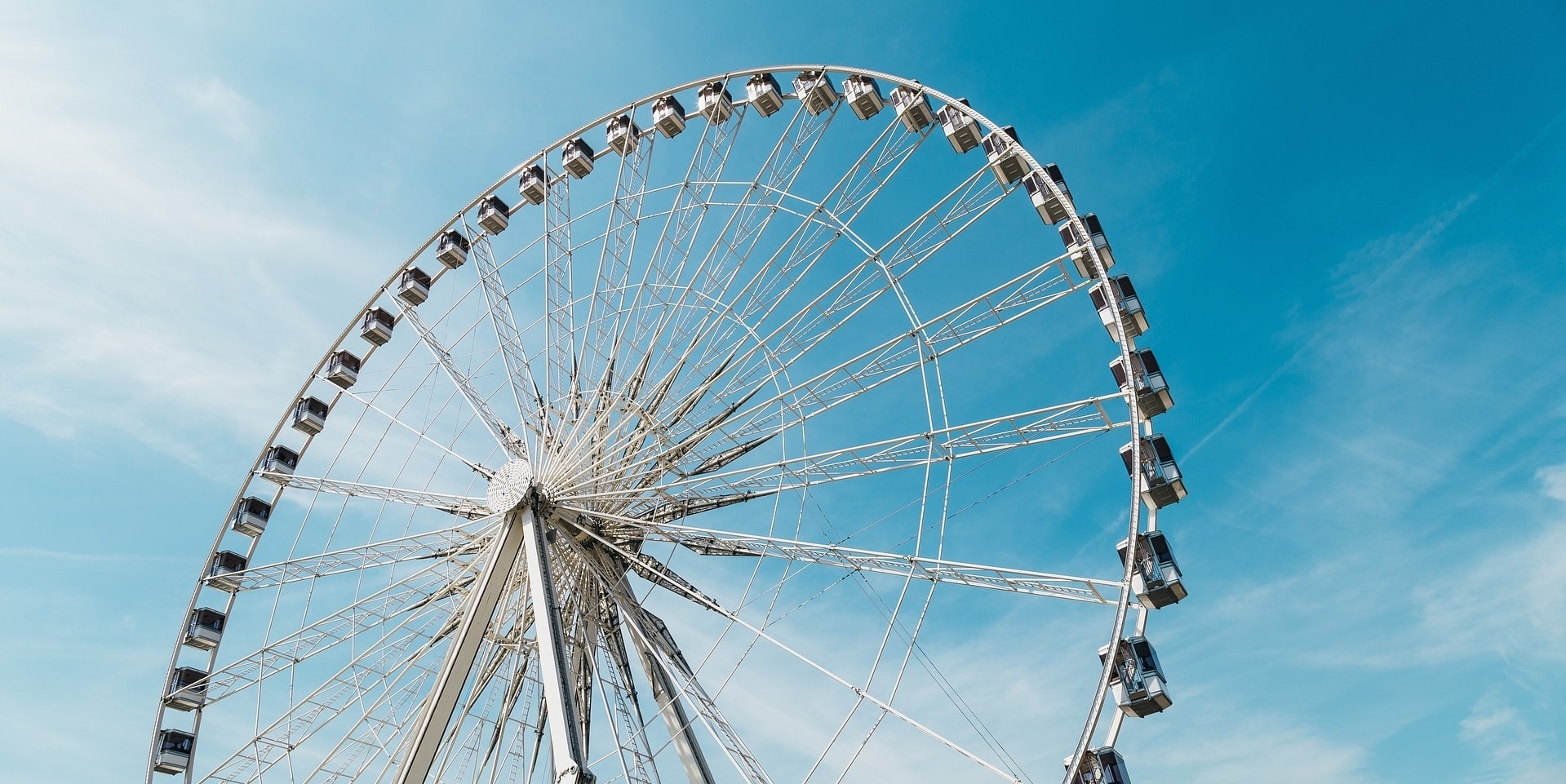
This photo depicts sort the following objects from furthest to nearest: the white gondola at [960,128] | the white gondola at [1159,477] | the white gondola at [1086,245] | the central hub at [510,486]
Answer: the white gondola at [960,128] → the central hub at [510,486] → the white gondola at [1086,245] → the white gondola at [1159,477]

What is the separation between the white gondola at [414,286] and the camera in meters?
29.3

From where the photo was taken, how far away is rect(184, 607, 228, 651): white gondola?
27.1 m

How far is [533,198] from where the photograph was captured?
2830cm

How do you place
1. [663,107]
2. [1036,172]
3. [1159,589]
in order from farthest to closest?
[663,107]
[1036,172]
[1159,589]

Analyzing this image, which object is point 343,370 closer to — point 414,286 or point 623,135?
point 414,286

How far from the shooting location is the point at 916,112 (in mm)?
23375

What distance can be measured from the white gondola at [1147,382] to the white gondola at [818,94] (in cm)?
892

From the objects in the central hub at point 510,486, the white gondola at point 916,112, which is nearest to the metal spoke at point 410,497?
the central hub at point 510,486

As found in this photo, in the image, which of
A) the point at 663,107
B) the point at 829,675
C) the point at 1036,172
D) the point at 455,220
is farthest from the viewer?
the point at 455,220

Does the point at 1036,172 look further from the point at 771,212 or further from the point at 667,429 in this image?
the point at 667,429

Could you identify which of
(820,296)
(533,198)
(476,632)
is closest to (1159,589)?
(820,296)

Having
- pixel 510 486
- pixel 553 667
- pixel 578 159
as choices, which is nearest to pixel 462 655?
pixel 553 667

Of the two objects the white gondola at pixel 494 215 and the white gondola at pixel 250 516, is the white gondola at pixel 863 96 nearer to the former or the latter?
the white gondola at pixel 494 215

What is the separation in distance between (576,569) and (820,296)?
7580mm
